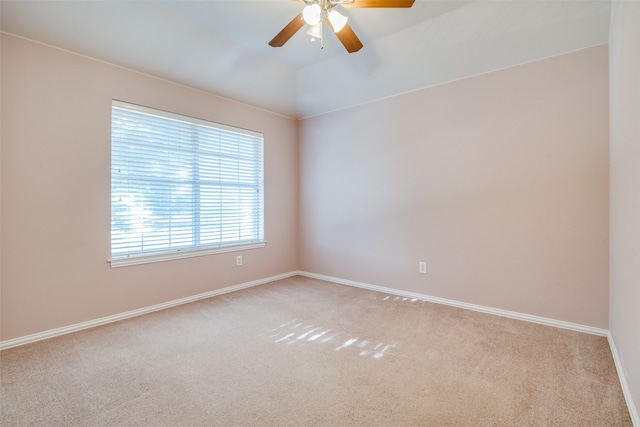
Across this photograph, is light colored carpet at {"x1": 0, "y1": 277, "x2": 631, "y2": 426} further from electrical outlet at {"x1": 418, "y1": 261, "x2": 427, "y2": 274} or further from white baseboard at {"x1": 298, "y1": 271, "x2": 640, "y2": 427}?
electrical outlet at {"x1": 418, "y1": 261, "x2": 427, "y2": 274}

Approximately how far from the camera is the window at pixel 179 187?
287 cm

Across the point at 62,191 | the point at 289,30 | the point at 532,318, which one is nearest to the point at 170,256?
the point at 62,191

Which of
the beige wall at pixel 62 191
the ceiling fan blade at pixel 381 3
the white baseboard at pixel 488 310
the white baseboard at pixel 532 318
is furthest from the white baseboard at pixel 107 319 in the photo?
the ceiling fan blade at pixel 381 3

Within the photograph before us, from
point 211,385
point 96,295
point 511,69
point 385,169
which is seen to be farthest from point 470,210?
point 96,295

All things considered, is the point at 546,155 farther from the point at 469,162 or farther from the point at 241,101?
the point at 241,101

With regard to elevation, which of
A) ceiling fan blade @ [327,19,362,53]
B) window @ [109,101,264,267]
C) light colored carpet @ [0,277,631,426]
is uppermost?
ceiling fan blade @ [327,19,362,53]

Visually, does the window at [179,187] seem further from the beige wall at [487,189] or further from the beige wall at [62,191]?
the beige wall at [487,189]

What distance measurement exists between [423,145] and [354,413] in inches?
109

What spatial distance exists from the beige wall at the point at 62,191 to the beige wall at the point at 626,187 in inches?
143

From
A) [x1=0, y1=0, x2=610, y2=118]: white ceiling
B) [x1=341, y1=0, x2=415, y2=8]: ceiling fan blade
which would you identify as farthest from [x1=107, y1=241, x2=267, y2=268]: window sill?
[x1=341, y1=0, x2=415, y2=8]: ceiling fan blade

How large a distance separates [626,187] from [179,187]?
12.2ft

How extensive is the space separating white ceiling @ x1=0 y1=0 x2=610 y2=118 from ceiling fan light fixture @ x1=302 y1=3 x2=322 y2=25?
0.67 meters

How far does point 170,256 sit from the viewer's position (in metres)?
3.21

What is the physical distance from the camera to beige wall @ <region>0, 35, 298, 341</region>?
2.28 m
